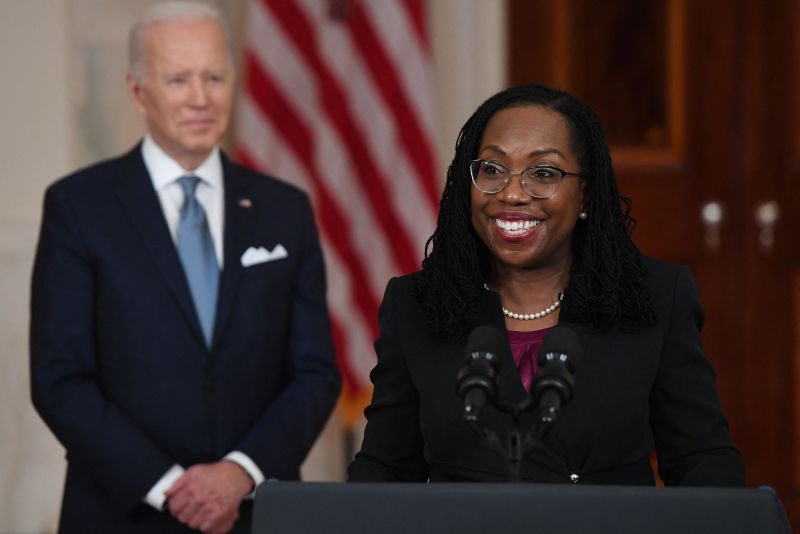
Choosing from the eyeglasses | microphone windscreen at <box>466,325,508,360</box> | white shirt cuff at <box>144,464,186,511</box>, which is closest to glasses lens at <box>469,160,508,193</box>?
the eyeglasses

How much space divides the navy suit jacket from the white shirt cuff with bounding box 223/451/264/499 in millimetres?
Answer: 17

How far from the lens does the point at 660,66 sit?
18.2ft

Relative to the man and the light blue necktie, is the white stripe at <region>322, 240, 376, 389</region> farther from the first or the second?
the light blue necktie

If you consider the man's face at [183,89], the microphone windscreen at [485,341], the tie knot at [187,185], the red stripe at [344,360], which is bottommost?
the red stripe at [344,360]

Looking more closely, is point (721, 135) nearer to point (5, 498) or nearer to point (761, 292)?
point (761, 292)

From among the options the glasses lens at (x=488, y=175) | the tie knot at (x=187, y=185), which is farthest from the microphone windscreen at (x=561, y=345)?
the tie knot at (x=187, y=185)

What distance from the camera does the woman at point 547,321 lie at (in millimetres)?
2348

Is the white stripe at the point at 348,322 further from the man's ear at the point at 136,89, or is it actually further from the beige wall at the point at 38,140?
the man's ear at the point at 136,89

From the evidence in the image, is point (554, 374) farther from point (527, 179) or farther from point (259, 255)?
point (259, 255)

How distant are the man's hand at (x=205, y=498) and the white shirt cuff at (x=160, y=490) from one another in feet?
0.04

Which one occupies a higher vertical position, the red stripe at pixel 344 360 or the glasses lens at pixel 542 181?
the glasses lens at pixel 542 181

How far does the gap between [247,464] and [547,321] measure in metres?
0.92

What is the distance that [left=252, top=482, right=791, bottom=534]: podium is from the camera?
177 centimetres

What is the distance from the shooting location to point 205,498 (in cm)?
299
